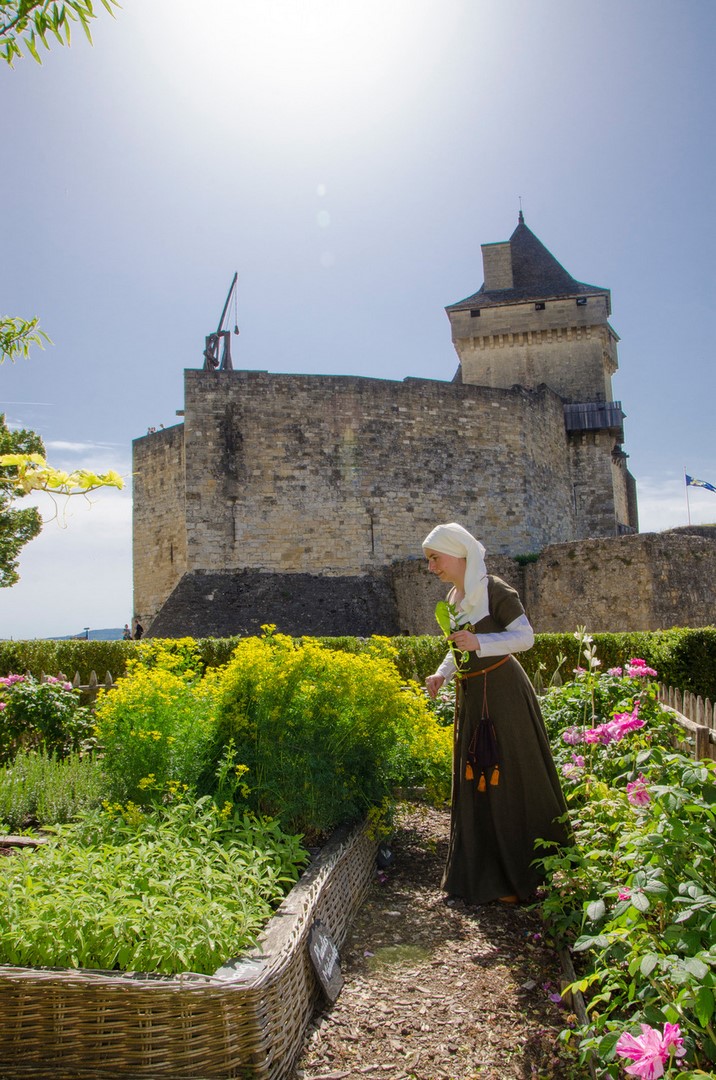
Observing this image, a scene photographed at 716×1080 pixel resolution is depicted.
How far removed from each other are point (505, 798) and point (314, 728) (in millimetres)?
1010

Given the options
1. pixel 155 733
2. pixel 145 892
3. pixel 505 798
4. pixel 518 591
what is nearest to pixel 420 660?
pixel 505 798

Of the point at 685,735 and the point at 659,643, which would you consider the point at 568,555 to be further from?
the point at 685,735

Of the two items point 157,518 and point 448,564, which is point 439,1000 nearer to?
point 448,564

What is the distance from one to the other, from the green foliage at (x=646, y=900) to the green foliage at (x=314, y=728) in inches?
39.7

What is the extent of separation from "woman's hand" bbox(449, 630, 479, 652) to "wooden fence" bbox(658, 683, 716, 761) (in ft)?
3.92

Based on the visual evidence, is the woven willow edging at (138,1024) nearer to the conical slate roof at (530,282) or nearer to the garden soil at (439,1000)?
the garden soil at (439,1000)

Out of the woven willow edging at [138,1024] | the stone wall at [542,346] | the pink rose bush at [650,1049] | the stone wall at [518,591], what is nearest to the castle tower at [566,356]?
the stone wall at [542,346]

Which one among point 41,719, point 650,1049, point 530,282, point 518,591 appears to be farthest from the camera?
point 530,282

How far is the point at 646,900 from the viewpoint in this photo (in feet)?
6.54

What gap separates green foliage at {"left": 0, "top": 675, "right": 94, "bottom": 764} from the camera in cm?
616

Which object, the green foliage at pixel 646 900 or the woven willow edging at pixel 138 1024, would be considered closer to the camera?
the green foliage at pixel 646 900

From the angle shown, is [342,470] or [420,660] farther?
[342,470]

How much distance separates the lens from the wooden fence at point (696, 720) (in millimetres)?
3729

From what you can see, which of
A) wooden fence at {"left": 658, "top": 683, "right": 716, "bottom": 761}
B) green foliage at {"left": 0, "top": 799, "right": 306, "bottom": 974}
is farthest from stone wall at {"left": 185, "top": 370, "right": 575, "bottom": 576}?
green foliage at {"left": 0, "top": 799, "right": 306, "bottom": 974}
